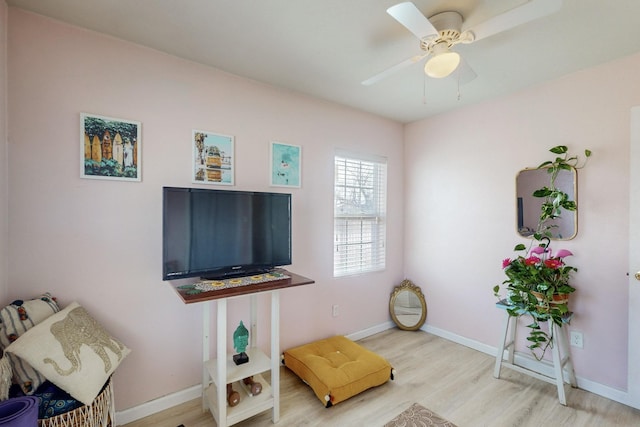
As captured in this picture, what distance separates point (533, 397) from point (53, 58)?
12.4 feet

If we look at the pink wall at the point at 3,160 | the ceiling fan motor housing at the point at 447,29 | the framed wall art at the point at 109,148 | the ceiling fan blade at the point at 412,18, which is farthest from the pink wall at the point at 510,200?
the pink wall at the point at 3,160

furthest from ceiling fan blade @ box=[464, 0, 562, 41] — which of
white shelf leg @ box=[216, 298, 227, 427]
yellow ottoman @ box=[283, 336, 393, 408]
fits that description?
yellow ottoman @ box=[283, 336, 393, 408]

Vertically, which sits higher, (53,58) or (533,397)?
(53,58)

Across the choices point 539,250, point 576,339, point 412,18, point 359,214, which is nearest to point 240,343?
→ point 359,214

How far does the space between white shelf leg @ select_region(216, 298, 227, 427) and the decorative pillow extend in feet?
2.62

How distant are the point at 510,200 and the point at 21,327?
11.2ft

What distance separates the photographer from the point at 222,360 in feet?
5.32

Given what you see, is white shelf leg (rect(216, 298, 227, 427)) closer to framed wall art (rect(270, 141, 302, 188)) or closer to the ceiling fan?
framed wall art (rect(270, 141, 302, 188))

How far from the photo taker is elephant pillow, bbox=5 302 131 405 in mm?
1288

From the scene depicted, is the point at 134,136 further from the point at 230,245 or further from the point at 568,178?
the point at 568,178

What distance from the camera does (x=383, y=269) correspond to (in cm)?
325

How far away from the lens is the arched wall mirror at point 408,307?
10.5 feet

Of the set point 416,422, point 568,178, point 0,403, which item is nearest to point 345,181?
point 568,178

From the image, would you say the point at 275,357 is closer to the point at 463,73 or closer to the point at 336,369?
the point at 336,369
